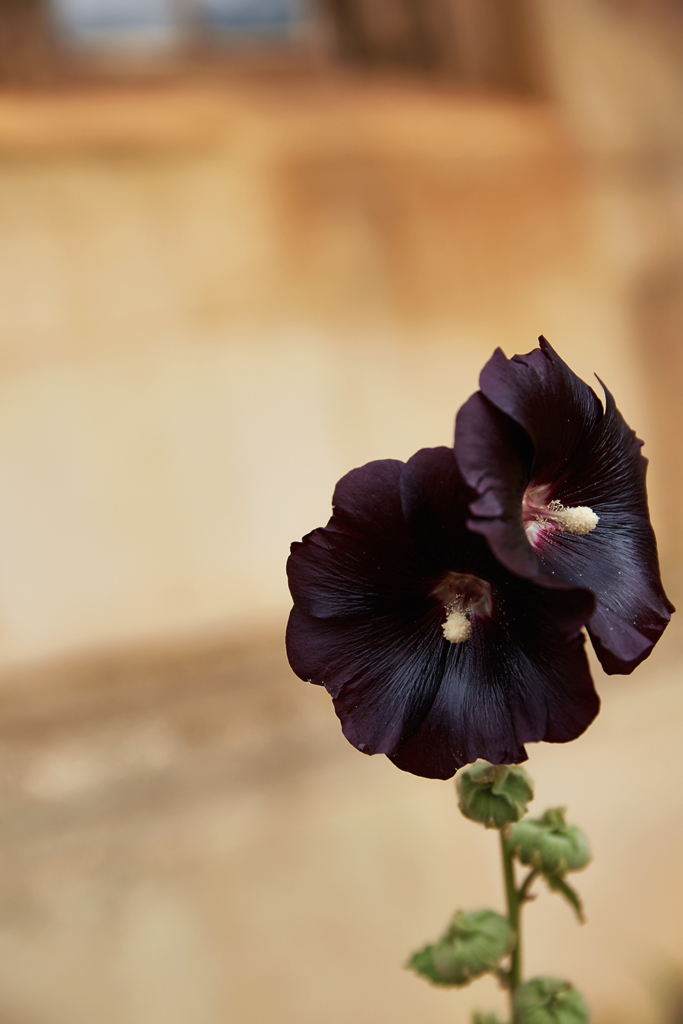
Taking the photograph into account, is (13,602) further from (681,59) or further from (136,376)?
(681,59)

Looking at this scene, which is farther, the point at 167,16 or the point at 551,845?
the point at 167,16

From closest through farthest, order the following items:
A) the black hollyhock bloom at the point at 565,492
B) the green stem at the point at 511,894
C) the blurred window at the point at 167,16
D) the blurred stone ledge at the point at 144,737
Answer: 1. the black hollyhock bloom at the point at 565,492
2. the green stem at the point at 511,894
3. the blurred stone ledge at the point at 144,737
4. the blurred window at the point at 167,16

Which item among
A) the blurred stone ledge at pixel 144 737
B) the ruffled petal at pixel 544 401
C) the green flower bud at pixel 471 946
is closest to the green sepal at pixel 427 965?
the green flower bud at pixel 471 946

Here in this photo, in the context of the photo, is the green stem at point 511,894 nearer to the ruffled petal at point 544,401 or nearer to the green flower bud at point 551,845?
the green flower bud at point 551,845

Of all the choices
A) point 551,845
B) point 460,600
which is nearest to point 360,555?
point 460,600

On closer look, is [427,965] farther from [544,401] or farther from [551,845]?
[544,401]

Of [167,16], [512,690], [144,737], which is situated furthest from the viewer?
[167,16]
